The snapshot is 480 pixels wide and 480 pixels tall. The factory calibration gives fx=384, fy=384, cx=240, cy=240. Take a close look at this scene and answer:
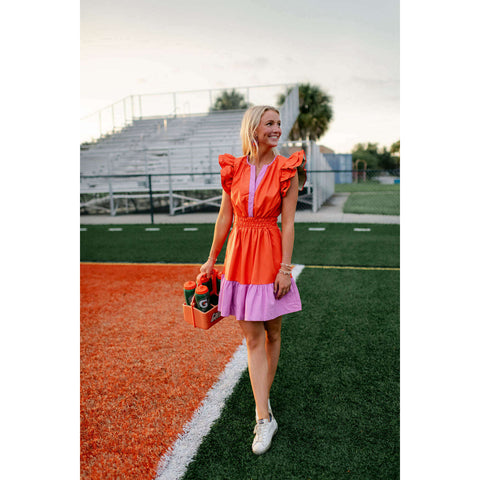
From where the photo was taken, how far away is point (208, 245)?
8.25 m

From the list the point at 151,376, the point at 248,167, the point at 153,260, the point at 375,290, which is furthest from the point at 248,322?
the point at 153,260

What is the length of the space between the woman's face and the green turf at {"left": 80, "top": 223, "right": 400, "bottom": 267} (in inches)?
175

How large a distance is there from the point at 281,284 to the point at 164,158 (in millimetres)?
15532

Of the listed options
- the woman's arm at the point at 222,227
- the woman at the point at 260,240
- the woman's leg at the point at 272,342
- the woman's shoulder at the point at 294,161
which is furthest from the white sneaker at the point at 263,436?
the woman's shoulder at the point at 294,161

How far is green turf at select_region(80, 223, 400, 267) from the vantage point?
667 centimetres

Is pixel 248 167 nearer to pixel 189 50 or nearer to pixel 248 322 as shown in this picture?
pixel 248 322

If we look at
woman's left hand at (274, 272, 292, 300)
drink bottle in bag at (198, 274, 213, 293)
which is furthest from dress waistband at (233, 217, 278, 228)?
drink bottle in bag at (198, 274, 213, 293)

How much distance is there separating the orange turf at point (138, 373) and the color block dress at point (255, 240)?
839mm

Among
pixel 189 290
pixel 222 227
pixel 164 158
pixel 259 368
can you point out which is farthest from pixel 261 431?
pixel 164 158

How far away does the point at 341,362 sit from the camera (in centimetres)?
297

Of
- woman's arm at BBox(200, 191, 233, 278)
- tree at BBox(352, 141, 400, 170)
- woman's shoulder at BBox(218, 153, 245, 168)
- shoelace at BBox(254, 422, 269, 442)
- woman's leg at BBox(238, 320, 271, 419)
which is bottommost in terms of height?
shoelace at BBox(254, 422, 269, 442)

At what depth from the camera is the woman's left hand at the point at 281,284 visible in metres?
2.00

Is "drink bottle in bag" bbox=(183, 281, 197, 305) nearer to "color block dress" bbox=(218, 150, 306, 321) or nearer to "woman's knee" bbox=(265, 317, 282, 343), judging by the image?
"color block dress" bbox=(218, 150, 306, 321)

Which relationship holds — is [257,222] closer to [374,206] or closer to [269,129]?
[269,129]
